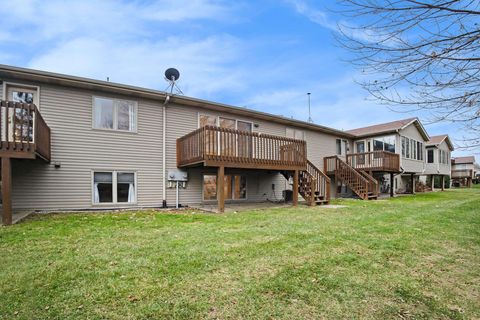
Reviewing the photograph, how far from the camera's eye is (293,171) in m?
11.9

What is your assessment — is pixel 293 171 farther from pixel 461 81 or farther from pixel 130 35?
pixel 130 35

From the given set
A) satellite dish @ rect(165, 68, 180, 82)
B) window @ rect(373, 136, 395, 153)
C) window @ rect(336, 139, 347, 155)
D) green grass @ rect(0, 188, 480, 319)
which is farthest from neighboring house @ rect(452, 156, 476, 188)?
satellite dish @ rect(165, 68, 180, 82)

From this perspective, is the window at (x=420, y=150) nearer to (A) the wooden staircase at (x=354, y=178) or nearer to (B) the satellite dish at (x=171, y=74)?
(A) the wooden staircase at (x=354, y=178)

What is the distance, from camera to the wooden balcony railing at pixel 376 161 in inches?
668

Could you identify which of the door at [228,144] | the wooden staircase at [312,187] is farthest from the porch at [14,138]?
the wooden staircase at [312,187]

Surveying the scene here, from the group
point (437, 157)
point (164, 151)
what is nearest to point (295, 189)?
point (164, 151)

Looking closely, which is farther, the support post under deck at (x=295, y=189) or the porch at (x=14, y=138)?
the support post under deck at (x=295, y=189)

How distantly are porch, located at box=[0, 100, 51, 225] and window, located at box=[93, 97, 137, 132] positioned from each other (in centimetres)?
272

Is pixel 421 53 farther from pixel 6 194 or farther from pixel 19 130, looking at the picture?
pixel 19 130

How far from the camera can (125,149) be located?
10.3 metres

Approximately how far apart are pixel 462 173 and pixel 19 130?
44.1 meters

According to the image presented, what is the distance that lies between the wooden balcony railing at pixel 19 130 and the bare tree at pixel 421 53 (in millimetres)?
7424

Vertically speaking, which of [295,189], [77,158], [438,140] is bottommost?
[295,189]

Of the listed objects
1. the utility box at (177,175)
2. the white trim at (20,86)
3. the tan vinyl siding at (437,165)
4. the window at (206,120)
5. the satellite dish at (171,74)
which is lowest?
the utility box at (177,175)
